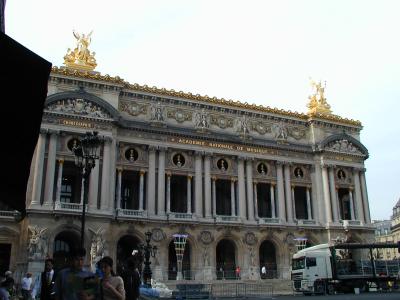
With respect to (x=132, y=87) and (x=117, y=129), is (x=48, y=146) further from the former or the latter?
(x=132, y=87)

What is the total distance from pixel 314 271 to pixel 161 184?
1524cm

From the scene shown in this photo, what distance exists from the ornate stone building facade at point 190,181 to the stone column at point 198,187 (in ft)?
0.32

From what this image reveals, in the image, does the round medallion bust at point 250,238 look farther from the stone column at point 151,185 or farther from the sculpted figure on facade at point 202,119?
the sculpted figure on facade at point 202,119

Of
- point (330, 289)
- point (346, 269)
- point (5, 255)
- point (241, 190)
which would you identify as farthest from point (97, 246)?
point (346, 269)

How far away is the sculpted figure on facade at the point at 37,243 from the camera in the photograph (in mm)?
33281

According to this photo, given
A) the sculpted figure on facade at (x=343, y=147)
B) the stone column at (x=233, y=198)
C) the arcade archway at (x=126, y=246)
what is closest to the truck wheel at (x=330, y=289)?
the stone column at (x=233, y=198)

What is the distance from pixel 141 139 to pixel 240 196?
36.0 feet

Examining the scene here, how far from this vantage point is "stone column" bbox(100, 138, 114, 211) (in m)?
37.2

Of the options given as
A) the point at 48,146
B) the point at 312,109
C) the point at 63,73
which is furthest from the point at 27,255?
the point at 312,109

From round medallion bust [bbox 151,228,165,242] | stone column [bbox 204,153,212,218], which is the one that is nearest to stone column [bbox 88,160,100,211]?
round medallion bust [bbox 151,228,165,242]

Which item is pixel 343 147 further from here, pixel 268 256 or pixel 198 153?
pixel 198 153

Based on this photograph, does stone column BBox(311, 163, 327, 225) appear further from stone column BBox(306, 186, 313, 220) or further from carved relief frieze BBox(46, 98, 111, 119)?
carved relief frieze BBox(46, 98, 111, 119)

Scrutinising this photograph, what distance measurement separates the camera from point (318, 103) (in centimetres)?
5156

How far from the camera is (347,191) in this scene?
50.1 metres
